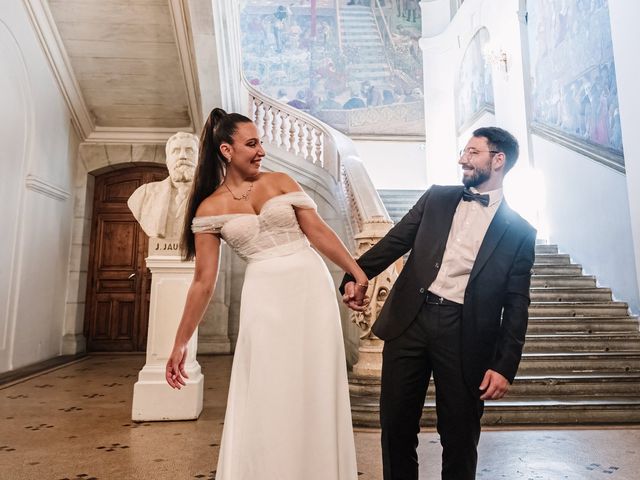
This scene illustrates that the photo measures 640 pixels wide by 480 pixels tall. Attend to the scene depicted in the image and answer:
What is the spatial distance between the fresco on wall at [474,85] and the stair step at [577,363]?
705 cm

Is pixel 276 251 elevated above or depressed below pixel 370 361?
above

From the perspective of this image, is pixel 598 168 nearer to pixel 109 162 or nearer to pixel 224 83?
pixel 224 83

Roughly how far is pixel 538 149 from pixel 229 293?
6.02 meters

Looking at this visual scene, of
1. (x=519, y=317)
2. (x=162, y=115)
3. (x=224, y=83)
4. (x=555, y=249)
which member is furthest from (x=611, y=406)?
(x=162, y=115)

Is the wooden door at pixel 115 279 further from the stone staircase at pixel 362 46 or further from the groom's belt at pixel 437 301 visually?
the stone staircase at pixel 362 46

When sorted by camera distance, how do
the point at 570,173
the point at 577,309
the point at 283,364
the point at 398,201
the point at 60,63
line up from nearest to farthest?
the point at 283,364, the point at 577,309, the point at 60,63, the point at 570,173, the point at 398,201

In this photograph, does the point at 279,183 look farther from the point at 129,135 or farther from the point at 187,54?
the point at 129,135

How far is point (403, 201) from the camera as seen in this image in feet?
31.1

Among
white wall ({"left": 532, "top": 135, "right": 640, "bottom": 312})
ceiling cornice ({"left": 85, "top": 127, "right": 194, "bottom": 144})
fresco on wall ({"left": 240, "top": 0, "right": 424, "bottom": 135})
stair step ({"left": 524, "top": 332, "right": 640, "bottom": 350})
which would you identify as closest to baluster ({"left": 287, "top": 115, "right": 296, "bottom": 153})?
ceiling cornice ({"left": 85, "top": 127, "right": 194, "bottom": 144})

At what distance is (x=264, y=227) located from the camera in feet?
6.15

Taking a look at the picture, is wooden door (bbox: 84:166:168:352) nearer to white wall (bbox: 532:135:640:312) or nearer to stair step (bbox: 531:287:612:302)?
stair step (bbox: 531:287:612:302)

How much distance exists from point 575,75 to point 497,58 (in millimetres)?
2540

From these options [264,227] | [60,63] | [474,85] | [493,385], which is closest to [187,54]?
[60,63]

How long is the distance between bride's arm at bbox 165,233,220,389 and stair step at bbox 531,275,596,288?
5572 millimetres
